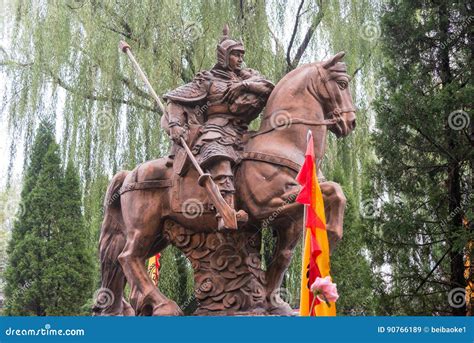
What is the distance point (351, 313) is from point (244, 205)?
18.6 ft

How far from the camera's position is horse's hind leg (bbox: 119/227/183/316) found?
7020mm

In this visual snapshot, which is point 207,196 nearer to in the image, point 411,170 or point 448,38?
point 411,170

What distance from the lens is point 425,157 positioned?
1055cm

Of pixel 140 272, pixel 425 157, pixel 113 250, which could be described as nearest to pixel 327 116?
pixel 140 272

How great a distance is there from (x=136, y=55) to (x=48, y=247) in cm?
378

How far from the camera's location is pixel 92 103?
11.9m

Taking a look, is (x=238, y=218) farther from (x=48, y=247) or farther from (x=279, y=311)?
(x=48, y=247)

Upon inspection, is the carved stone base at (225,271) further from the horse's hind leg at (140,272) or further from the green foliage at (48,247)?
the green foliage at (48,247)

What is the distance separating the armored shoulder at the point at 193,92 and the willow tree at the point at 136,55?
421 cm

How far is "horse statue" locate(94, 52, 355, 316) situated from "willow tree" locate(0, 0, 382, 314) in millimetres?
4206

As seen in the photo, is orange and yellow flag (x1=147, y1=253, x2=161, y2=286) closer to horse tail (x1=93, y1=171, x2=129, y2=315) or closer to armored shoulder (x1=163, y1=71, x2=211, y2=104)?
horse tail (x1=93, y1=171, x2=129, y2=315)

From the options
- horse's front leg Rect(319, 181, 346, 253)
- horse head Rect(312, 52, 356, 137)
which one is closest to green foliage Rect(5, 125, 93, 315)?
horse head Rect(312, 52, 356, 137)

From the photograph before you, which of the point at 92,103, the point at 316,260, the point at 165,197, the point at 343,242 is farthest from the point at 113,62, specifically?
the point at 316,260

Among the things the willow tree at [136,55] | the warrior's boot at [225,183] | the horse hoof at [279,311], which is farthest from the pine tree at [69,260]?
the warrior's boot at [225,183]
